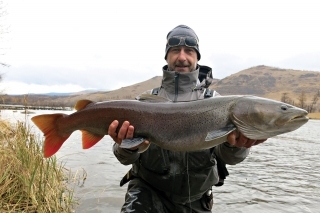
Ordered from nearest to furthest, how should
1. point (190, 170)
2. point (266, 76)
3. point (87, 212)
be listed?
point (190, 170) < point (87, 212) < point (266, 76)

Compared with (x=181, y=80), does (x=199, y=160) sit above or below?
below

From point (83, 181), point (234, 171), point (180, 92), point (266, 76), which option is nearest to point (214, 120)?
point (180, 92)

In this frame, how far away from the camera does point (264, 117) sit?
119 inches

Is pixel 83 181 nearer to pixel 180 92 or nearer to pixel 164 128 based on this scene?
pixel 180 92

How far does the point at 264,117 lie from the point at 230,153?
76 cm

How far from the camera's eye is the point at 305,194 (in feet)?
28.0

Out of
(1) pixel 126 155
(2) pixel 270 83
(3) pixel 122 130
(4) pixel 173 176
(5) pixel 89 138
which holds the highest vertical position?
(2) pixel 270 83

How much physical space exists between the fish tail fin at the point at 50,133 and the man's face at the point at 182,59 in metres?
1.97

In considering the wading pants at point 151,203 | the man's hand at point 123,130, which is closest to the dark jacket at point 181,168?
the wading pants at point 151,203

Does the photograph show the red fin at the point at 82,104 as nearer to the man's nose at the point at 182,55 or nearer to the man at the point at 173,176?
the man at the point at 173,176

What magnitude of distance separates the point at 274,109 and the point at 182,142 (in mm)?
1057

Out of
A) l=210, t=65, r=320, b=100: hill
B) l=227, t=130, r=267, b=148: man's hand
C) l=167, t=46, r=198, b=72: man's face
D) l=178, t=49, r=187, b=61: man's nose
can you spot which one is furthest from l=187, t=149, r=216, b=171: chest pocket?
l=210, t=65, r=320, b=100: hill

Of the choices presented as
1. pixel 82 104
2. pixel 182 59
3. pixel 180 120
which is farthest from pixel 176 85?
pixel 82 104

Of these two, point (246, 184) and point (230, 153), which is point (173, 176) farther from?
point (246, 184)
